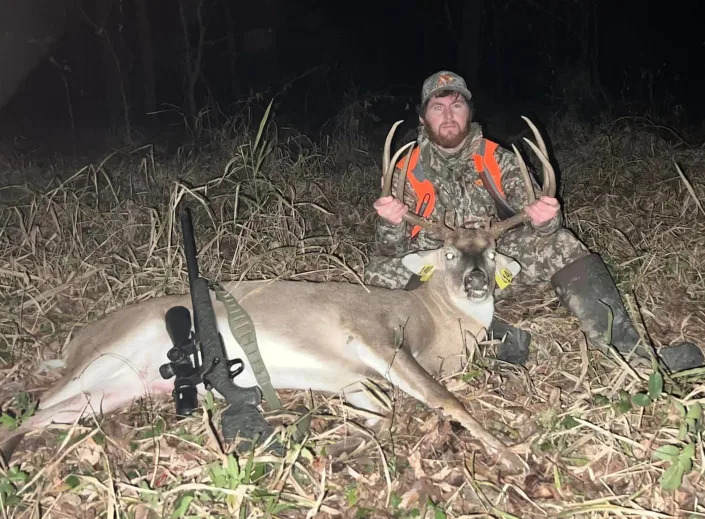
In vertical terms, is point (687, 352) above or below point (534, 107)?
above

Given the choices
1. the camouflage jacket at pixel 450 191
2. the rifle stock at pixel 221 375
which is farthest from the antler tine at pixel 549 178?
the rifle stock at pixel 221 375

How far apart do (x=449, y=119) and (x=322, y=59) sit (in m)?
17.0

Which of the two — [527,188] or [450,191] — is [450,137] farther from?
[527,188]

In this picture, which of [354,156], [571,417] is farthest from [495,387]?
[354,156]

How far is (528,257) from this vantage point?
3932mm

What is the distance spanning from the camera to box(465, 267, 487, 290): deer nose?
3449mm

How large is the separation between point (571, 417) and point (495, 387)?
48 centimetres

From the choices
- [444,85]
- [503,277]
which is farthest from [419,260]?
[444,85]

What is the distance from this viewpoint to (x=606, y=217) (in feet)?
17.4

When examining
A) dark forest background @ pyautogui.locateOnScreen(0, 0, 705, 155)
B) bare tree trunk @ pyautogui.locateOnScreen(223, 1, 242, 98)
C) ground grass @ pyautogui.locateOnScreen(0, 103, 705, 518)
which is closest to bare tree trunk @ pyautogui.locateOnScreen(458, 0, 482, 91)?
dark forest background @ pyautogui.locateOnScreen(0, 0, 705, 155)

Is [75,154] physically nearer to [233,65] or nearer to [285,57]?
[233,65]

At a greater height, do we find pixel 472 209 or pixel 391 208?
pixel 391 208

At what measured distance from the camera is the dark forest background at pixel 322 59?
12.9m

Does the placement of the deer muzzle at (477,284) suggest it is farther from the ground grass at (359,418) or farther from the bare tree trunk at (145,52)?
the bare tree trunk at (145,52)
